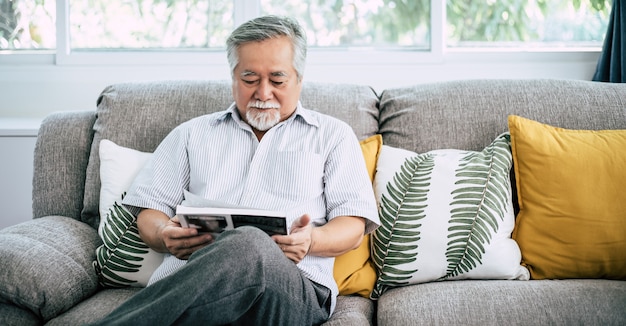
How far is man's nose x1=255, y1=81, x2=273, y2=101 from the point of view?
200 cm

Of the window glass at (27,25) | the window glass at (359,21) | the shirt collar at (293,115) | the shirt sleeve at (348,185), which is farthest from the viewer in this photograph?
the window glass at (27,25)

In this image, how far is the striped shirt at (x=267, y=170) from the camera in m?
1.96

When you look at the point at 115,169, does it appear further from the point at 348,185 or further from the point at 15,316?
the point at 348,185

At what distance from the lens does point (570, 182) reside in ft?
6.65

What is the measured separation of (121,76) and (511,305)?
6.81ft

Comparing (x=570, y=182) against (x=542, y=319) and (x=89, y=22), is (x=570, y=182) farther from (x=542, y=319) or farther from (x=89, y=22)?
(x=89, y=22)

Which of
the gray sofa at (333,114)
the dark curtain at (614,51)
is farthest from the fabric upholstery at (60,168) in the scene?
the dark curtain at (614,51)

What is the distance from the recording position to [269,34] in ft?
6.54

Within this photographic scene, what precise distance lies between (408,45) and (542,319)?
1.70 meters

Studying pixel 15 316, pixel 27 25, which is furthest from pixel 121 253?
pixel 27 25

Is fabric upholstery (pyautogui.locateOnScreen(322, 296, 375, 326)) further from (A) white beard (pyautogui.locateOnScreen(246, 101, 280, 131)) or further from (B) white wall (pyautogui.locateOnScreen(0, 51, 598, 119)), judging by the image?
(B) white wall (pyautogui.locateOnScreen(0, 51, 598, 119))

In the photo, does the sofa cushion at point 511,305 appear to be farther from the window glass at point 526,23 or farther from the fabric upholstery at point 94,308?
the window glass at point 526,23

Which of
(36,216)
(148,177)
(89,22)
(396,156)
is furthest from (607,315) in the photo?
(89,22)

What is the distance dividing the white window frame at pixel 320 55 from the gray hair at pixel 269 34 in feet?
3.43
